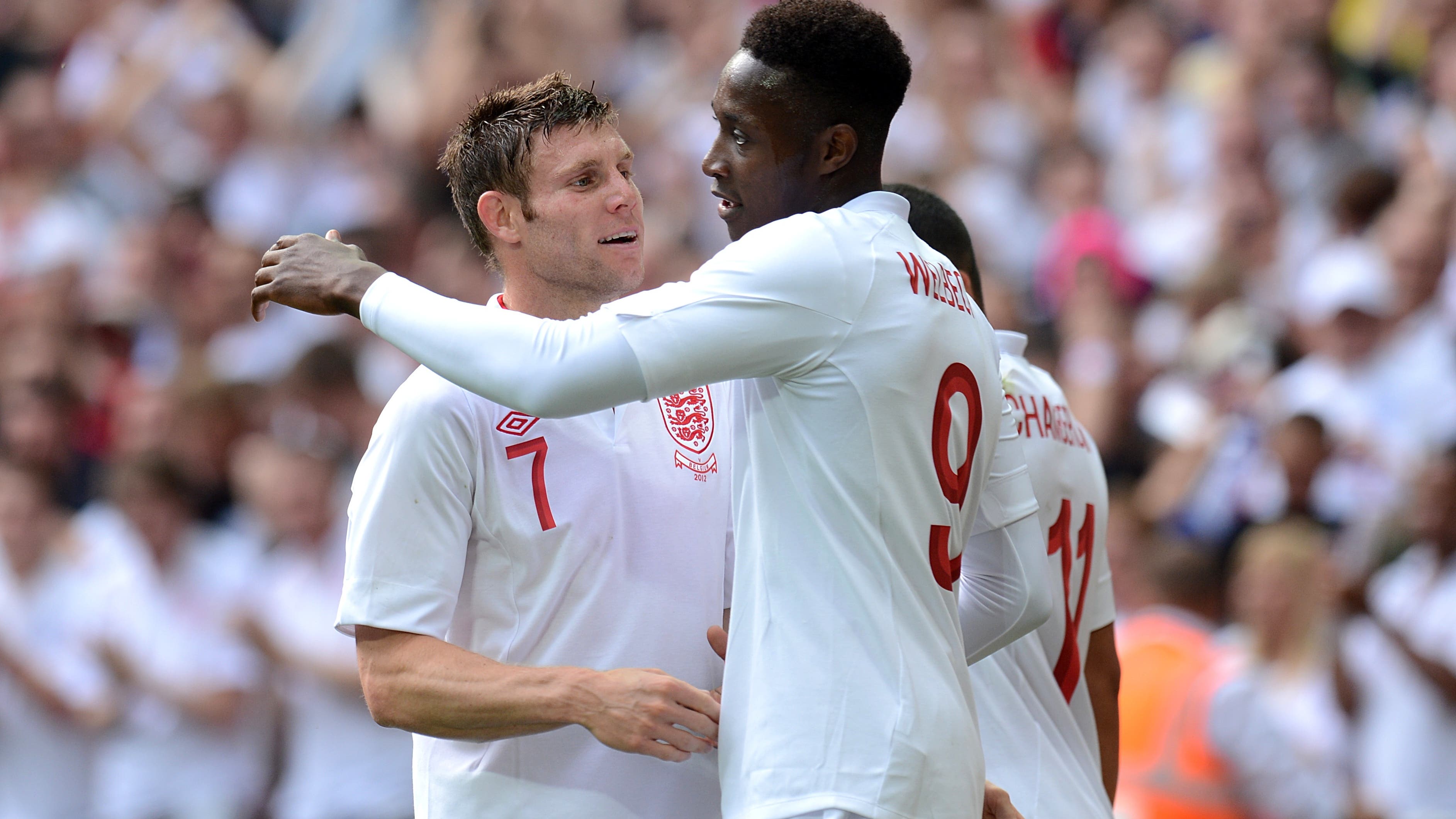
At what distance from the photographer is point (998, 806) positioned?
9.75 feet

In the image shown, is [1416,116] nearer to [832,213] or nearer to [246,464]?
[246,464]

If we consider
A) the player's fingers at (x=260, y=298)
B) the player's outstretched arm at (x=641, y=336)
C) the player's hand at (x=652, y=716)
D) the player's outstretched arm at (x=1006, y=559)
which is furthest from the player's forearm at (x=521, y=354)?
the player's outstretched arm at (x=1006, y=559)

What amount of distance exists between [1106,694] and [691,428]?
1413mm

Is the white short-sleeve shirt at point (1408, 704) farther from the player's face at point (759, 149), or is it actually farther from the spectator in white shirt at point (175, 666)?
the spectator in white shirt at point (175, 666)

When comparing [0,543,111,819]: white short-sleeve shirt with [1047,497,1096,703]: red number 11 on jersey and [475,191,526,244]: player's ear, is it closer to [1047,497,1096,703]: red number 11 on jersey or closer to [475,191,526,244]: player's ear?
[475,191,526,244]: player's ear

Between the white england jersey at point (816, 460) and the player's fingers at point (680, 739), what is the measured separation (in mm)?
44

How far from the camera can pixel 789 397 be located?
2.66 meters

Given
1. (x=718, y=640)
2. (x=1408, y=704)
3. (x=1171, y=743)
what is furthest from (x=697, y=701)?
(x=1408, y=704)

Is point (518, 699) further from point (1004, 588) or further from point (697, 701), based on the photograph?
point (1004, 588)

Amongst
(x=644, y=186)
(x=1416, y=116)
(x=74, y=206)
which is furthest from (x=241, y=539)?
(x=1416, y=116)

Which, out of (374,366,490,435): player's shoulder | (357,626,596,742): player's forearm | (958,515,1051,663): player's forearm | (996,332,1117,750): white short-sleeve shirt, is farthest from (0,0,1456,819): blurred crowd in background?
(357,626,596,742): player's forearm

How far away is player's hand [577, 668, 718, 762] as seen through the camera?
265 cm

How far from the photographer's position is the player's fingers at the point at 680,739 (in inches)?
104

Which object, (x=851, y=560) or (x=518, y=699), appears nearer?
(x=851, y=560)
